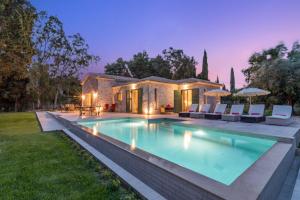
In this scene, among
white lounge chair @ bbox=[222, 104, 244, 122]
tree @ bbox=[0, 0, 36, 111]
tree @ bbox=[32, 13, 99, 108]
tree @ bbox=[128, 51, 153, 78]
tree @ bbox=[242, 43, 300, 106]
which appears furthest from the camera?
tree @ bbox=[128, 51, 153, 78]

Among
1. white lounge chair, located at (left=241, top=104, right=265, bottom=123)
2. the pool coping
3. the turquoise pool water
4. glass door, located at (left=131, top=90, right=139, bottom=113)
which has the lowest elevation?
the turquoise pool water

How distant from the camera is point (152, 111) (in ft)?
52.3

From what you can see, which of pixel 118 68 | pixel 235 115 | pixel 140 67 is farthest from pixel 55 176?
pixel 118 68

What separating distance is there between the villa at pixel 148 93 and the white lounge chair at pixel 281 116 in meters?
6.96

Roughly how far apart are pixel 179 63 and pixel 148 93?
61.1 feet

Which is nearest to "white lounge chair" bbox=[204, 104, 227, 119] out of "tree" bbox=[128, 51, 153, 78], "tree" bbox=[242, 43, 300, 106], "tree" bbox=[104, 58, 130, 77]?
"tree" bbox=[242, 43, 300, 106]

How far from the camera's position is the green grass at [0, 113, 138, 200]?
8.82 ft

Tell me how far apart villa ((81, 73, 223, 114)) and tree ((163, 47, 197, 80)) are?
1441 centimetres

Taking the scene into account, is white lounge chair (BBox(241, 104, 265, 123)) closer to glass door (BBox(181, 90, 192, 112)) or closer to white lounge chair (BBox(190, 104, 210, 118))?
white lounge chair (BBox(190, 104, 210, 118))

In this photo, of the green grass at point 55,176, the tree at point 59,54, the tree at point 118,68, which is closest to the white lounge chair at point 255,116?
the green grass at point 55,176

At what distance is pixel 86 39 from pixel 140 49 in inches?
372

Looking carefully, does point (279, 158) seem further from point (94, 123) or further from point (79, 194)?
point (94, 123)

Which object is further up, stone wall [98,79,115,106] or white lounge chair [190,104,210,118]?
stone wall [98,79,115,106]

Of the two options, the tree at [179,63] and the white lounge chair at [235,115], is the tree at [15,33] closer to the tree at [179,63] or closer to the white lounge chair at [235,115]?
the white lounge chair at [235,115]
